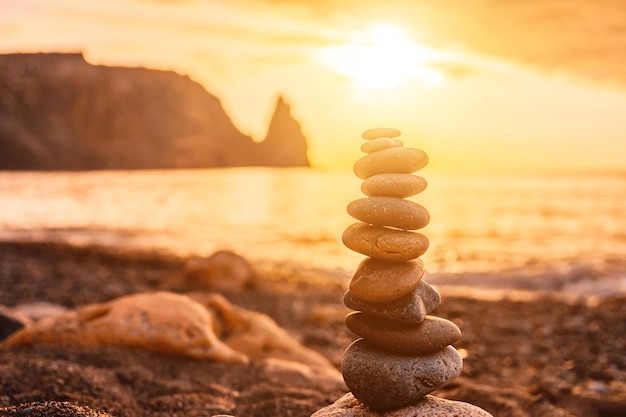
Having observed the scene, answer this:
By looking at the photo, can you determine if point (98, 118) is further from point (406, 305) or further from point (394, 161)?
point (406, 305)

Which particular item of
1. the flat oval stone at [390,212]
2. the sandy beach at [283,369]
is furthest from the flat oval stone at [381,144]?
the sandy beach at [283,369]

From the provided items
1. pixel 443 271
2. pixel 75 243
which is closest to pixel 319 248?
pixel 443 271

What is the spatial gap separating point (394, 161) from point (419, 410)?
213 cm

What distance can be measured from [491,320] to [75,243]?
18662 mm

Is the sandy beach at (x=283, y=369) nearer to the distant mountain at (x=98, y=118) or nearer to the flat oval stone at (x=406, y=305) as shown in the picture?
the flat oval stone at (x=406, y=305)

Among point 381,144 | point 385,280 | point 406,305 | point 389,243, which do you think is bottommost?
point 406,305

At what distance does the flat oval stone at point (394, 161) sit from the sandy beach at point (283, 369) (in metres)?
2.84

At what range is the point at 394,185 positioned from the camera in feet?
18.0

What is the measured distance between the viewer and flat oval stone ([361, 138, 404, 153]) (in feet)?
18.4

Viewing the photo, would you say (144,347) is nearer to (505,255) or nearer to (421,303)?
(421,303)

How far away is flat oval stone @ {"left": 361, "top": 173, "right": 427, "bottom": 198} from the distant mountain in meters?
157

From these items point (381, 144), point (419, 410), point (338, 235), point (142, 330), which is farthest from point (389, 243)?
point (338, 235)

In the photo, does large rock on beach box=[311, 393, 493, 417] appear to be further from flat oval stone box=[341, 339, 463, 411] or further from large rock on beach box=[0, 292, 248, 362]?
large rock on beach box=[0, 292, 248, 362]

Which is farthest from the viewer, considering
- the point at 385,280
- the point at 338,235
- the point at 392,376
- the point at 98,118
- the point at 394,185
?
the point at 98,118
